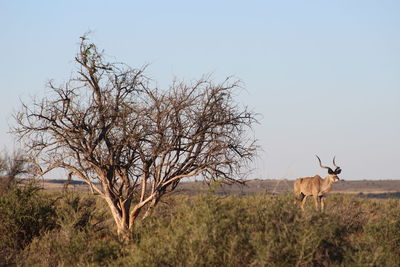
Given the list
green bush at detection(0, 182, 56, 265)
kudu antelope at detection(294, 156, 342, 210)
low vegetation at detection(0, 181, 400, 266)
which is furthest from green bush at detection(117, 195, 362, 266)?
kudu antelope at detection(294, 156, 342, 210)

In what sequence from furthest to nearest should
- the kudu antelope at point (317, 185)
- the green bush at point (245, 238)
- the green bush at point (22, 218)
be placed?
the kudu antelope at point (317, 185) < the green bush at point (22, 218) < the green bush at point (245, 238)

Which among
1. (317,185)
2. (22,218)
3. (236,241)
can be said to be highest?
(317,185)

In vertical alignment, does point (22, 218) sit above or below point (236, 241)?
above

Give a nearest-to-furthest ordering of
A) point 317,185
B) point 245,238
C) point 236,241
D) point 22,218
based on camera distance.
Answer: point 236,241
point 245,238
point 22,218
point 317,185

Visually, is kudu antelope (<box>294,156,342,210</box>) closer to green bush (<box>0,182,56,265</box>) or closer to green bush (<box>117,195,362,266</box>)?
green bush (<box>0,182,56,265</box>)

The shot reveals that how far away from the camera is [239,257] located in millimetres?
9781

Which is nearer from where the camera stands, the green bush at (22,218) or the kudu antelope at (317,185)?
the green bush at (22,218)

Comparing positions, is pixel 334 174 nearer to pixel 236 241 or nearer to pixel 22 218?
pixel 22 218

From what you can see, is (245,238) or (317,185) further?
(317,185)

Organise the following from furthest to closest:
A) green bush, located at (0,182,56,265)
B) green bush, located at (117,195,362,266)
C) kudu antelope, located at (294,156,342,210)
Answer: kudu antelope, located at (294,156,342,210)
green bush, located at (0,182,56,265)
green bush, located at (117,195,362,266)

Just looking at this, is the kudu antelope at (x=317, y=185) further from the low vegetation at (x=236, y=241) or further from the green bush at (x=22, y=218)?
the low vegetation at (x=236, y=241)

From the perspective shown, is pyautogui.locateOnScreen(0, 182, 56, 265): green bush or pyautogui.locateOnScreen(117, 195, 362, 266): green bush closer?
pyautogui.locateOnScreen(117, 195, 362, 266): green bush

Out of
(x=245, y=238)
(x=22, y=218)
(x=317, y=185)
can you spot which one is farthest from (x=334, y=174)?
(x=245, y=238)

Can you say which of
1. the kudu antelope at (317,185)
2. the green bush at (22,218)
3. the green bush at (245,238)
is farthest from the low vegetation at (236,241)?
the kudu antelope at (317,185)
